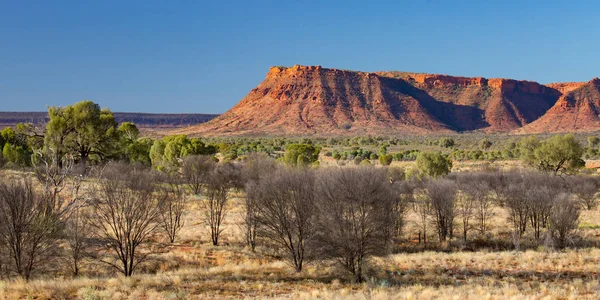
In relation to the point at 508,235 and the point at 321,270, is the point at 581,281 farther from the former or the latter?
the point at 508,235

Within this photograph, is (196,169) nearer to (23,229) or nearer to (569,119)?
(23,229)

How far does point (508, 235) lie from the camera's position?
1324 inches

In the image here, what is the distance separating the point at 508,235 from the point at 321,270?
17775mm

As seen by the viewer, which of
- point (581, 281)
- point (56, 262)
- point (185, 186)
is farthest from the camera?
point (185, 186)

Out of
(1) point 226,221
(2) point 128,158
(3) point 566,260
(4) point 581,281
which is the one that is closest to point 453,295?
(4) point 581,281

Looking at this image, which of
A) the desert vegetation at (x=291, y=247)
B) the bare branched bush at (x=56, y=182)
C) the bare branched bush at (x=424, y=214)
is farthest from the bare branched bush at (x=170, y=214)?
the bare branched bush at (x=424, y=214)

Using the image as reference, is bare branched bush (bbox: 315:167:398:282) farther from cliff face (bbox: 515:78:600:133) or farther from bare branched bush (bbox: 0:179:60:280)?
cliff face (bbox: 515:78:600:133)

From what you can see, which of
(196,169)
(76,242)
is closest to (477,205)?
(196,169)

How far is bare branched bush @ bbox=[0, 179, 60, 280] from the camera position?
19.0 m

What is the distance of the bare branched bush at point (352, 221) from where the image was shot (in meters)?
20.0

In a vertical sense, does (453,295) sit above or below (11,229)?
below

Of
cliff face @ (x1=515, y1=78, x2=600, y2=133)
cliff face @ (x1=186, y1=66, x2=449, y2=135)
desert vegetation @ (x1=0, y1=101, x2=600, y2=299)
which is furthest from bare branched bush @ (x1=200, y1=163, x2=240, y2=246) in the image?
cliff face @ (x1=515, y1=78, x2=600, y2=133)

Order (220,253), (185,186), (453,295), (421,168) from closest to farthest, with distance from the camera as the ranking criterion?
(453,295) < (220,253) < (185,186) < (421,168)

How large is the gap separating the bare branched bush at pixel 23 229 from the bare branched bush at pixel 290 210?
9.41m
